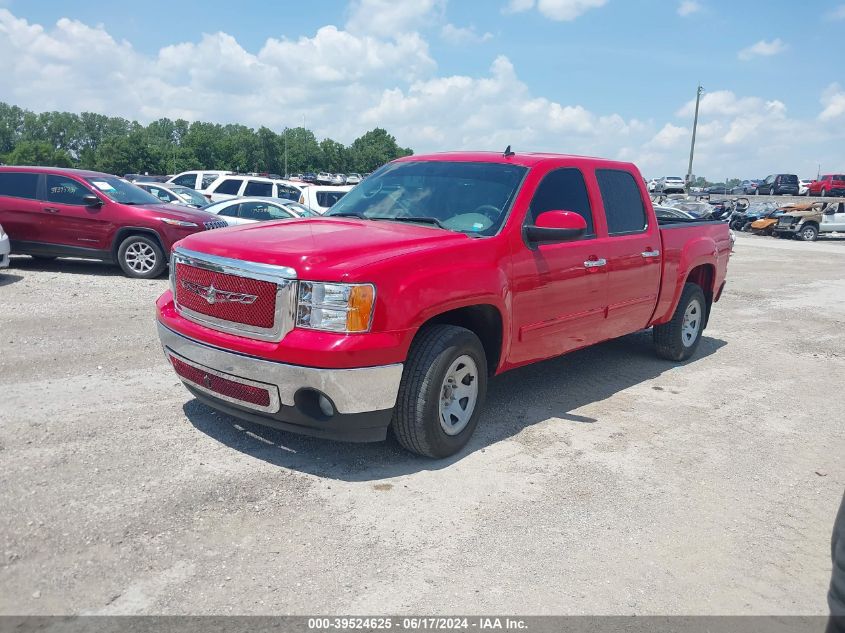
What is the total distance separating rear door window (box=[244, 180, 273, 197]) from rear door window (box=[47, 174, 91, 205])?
22.4ft

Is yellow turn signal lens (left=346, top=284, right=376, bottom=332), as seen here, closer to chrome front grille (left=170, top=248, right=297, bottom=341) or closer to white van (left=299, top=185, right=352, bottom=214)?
chrome front grille (left=170, top=248, right=297, bottom=341)

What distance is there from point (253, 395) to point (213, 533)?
88 cm

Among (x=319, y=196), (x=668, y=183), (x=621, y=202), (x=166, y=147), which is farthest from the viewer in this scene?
(x=166, y=147)

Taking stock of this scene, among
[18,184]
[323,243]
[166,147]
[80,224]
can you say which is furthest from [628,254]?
[166,147]

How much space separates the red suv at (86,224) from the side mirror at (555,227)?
25.0ft

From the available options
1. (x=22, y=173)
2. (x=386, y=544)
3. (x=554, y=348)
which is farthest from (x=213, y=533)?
(x=22, y=173)

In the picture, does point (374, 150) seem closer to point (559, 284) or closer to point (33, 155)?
point (33, 155)

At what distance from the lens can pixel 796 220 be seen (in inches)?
1225

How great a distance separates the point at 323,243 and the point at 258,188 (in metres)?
14.6

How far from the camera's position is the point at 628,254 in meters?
6.12

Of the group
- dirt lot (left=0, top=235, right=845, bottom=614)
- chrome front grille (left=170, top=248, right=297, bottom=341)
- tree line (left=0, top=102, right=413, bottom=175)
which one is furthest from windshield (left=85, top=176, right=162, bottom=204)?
tree line (left=0, top=102, right=413, bottom=175)

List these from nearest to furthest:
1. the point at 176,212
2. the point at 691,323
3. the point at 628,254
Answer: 1. the point at 628,254
2. the point at 691,323
3. the point at 176,212

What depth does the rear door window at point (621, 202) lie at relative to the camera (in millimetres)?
6066

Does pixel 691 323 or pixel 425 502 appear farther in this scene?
pixel 691 323
